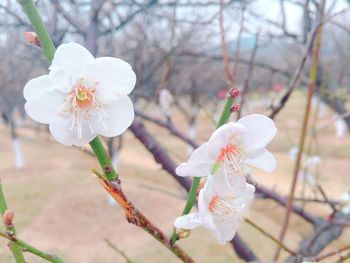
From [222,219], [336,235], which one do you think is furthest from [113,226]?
[222,219]

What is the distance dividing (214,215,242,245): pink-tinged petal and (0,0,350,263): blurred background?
0.32 meters

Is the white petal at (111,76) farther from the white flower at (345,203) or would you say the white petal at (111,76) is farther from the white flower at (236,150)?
the white flower at (345,203)

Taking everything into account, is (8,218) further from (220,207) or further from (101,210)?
(101,210)

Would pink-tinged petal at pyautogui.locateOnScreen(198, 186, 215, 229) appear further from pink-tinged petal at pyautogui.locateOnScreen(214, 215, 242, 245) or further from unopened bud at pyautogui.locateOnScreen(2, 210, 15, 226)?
unopened bud at pyautogui.locateOnScreen(2, 210, 15, 226)

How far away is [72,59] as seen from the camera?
0.30 metres

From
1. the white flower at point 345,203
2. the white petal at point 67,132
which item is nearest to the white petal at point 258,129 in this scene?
the white petal at point 67,132

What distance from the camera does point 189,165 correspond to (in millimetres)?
290

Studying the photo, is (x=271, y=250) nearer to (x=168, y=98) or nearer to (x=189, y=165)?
(x=168, y=98)

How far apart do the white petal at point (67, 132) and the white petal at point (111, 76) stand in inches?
1.2

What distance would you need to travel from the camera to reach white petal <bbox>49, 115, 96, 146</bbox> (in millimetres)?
307

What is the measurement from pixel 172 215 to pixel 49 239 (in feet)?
7.93

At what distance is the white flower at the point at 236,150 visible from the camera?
0.30 metres

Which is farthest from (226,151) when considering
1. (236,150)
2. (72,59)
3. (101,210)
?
(101,210)

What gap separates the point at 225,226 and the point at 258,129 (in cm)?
8
